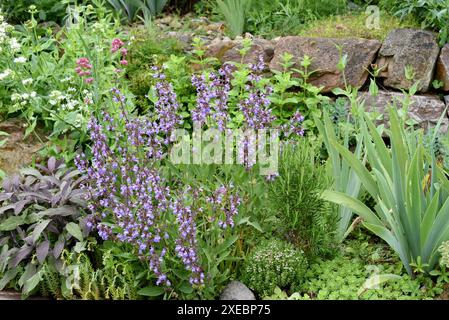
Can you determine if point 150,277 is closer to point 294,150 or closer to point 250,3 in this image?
point 294,150

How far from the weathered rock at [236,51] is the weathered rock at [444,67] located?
134 cm

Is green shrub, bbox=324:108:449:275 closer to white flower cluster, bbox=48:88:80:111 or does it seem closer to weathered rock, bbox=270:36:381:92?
weathered rock, bbox=270:36:381:92

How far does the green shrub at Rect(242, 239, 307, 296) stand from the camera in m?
Result: 3.73

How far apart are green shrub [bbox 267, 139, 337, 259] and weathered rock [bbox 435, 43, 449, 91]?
1.98m

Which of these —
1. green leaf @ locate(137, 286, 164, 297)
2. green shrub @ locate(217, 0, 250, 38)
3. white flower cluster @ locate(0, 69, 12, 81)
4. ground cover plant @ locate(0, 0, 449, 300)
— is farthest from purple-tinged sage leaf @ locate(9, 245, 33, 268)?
green shrub @ locate(217, 0, 250, 38)

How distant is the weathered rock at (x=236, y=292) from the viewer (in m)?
3.70

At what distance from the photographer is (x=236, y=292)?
3.73 meters

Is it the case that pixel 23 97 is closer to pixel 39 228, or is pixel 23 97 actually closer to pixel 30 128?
pixel 30 128

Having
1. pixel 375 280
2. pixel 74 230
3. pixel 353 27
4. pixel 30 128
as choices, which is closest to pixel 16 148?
pixel 30 128

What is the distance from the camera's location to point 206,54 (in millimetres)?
5809

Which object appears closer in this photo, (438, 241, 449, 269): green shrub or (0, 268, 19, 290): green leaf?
(438, 241, 449, 269): green shrub

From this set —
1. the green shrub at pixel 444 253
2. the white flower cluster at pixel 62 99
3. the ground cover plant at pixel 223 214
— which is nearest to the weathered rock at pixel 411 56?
the ground cover plant at pixel 223 214

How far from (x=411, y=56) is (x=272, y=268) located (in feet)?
8.22

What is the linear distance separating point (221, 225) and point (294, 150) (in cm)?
62
